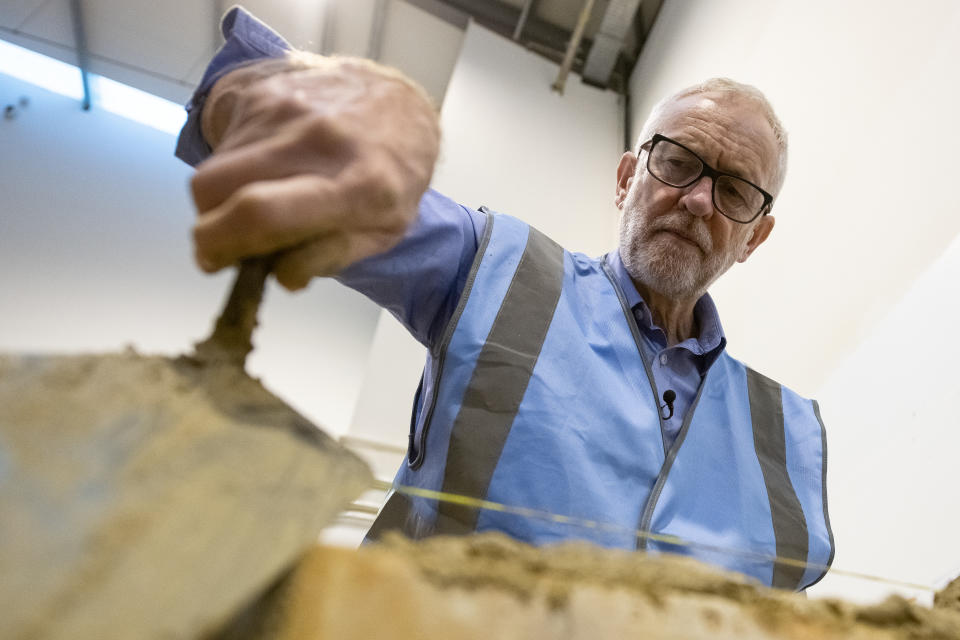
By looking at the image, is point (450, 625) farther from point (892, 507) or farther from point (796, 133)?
point (796, 133)

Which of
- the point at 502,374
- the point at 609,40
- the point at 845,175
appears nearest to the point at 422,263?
the point at 502,374

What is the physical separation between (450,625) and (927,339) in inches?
35.8

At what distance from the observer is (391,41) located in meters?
2.33

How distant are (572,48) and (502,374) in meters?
2.10

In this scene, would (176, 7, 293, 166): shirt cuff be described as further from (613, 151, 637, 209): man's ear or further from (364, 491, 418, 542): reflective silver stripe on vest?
(613, 151, 637, 209): man's ear

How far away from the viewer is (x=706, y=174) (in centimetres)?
81

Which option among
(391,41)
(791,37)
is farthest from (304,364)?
(791,37)

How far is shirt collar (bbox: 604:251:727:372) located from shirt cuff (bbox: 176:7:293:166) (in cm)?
50

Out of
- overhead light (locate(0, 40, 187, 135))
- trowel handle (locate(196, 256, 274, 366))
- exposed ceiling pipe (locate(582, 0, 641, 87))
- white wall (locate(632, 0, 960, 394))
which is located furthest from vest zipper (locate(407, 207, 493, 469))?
exposed ceiling pipe (locate(582, 0, 641, 87))

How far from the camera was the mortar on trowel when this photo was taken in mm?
161

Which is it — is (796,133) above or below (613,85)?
above

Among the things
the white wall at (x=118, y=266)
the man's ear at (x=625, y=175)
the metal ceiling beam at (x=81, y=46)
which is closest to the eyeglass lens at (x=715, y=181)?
the man's ear at (x=625, y=175)

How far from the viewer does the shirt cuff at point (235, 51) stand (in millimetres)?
406

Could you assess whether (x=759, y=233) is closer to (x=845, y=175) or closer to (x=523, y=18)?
(x=845, y=175)
